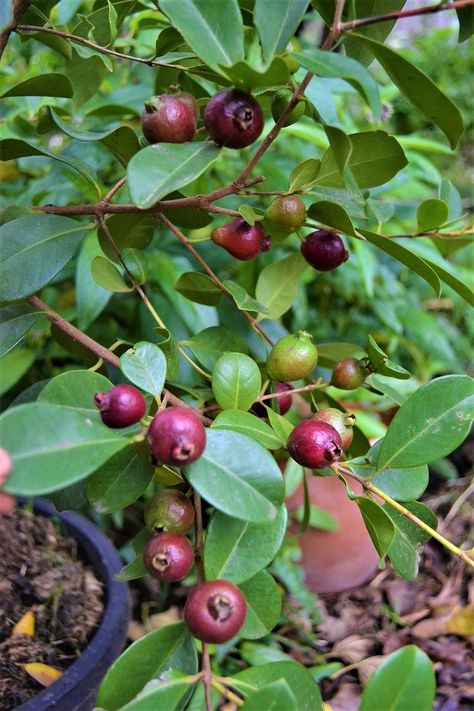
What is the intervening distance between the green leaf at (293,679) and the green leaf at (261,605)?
0.06 m


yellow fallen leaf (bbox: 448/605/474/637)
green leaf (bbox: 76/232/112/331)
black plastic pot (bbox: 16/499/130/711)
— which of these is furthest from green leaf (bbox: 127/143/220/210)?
yellow fallen leaf (bbox: 448/605/474/637)

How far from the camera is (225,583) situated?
0.44 m

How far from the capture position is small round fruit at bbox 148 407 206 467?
1.37ft

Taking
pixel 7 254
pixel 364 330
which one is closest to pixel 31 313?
pixel 7 254

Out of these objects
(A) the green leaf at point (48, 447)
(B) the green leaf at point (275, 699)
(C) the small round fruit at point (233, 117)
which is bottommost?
(B) the green leaf at point (275, 699)

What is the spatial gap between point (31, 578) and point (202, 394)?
519 mm

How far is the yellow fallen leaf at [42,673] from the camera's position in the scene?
0.82 meters

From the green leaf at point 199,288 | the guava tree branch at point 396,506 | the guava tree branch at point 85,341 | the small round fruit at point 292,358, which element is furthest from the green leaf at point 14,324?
the guava tree branch at point 396,506

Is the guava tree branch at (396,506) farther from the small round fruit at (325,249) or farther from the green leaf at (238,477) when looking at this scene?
the small round fruit at (325,249)

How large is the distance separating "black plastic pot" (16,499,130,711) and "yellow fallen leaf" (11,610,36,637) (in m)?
0.10

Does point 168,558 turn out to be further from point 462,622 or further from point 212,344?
point 462,622

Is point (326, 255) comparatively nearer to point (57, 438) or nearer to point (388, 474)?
point (388, 474)

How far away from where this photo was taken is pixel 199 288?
73 centimetres

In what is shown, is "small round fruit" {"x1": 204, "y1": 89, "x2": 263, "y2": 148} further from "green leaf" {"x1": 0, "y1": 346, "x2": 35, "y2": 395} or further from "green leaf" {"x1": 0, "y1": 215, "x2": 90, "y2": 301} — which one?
"green leaf" {"x1": 0, "y1": 346, "x2": 35, "y2": 395}
